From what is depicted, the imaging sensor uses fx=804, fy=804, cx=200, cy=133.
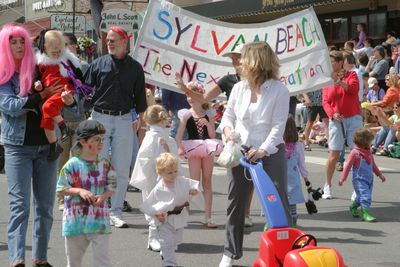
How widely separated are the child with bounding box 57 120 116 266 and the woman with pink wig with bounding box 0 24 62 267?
0.62 metres

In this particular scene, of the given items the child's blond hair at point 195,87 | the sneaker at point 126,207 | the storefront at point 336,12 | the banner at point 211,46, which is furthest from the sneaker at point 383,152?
the child's blond hair at point 195,87

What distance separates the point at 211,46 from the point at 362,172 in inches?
89.9

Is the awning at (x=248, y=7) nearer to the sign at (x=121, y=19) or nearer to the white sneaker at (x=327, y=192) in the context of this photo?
the sign at (x=121, y=19)

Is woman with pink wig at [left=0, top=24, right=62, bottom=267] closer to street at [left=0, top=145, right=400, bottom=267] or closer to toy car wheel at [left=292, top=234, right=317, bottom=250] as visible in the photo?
street at [left=0, top=145, right=400, bottom=267]

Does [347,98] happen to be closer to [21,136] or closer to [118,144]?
[118,144]

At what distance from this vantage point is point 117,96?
28.4 feet

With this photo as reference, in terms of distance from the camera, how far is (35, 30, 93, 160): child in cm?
629

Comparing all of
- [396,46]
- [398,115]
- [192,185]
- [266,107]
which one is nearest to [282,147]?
[266,107]

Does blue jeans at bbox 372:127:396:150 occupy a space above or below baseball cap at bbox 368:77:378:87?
below

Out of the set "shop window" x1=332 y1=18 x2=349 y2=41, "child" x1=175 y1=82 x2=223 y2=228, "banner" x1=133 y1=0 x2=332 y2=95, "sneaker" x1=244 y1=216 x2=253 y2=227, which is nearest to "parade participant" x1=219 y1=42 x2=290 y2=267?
"child" x1=175 y1=82 x2=223 y2=228

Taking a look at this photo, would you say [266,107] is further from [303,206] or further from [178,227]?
[303,206]

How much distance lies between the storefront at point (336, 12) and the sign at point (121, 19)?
18.1 feet

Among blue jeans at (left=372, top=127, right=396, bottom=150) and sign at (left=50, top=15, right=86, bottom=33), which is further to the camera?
sign at (left=50, top=15, right=86, bottom=33)

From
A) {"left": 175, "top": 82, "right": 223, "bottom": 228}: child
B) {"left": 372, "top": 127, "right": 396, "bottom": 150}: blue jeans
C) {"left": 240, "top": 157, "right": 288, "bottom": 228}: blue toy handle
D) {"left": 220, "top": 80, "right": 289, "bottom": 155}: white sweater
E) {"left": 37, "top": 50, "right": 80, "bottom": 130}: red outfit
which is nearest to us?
{"left": 240, "top": 157, "right": 288, "bottom": 228}: blue toy handle
